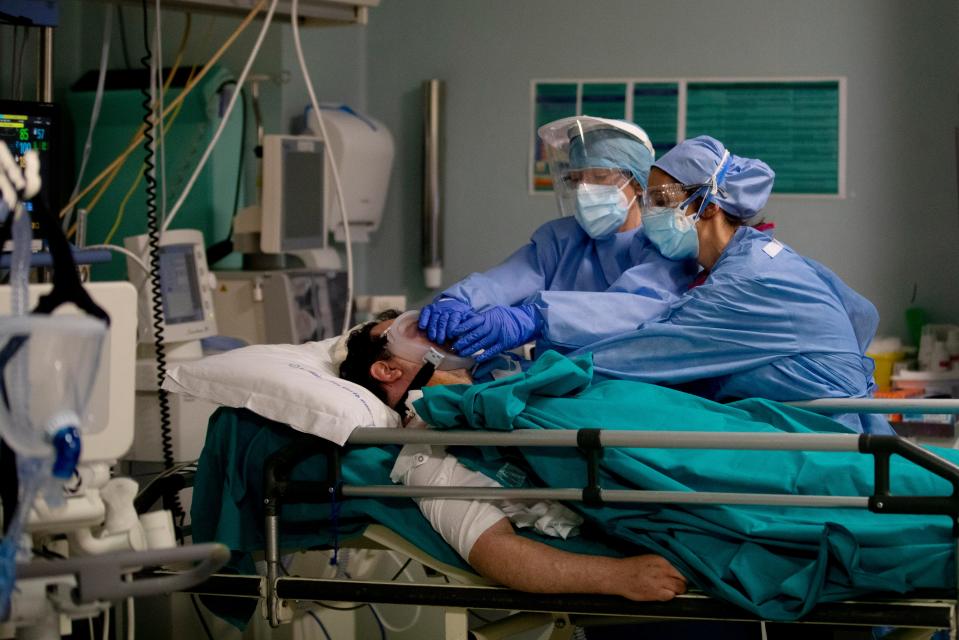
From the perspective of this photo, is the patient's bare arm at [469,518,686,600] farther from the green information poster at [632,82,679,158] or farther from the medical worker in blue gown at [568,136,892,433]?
the green information poster at [632,82,679,158]

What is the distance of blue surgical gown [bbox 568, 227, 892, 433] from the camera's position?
2.54m

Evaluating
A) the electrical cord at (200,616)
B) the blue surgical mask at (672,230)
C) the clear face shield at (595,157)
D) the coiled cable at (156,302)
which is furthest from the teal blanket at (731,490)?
the coiled cable at (156,302)

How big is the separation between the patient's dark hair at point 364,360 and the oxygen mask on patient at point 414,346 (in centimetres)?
3

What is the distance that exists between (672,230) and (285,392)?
1.00 meters

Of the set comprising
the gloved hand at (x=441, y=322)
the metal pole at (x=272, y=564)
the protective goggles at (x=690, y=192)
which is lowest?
the metal pole at (x=272, y=564)

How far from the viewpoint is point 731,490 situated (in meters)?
2.14

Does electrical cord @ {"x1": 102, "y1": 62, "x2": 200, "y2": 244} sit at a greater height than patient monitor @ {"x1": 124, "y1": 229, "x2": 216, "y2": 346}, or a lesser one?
greater

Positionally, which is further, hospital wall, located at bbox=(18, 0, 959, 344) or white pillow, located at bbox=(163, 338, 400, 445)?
hospital wall, located at bbox=(18, 0, 959, 344)

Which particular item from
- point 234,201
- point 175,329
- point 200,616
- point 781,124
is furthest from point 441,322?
point 781,124

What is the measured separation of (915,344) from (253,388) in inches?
112

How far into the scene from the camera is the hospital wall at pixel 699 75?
14.6 ft

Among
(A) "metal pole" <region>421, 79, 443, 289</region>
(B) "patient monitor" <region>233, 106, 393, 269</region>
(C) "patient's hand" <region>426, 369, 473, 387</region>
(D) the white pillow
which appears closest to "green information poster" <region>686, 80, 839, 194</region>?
(A) "metal pole" <region>421, 79, 443, 289</region>

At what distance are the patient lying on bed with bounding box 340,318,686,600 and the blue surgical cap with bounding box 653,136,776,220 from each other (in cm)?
92

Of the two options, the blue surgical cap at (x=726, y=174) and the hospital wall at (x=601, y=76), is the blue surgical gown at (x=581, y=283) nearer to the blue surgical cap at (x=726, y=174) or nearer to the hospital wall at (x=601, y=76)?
the blue surgical cap at (x=726, y=174)
